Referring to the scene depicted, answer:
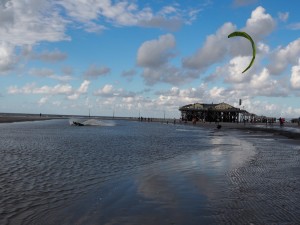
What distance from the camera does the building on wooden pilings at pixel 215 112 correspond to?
4673 inches

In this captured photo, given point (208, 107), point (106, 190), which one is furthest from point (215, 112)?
point (106, 190)

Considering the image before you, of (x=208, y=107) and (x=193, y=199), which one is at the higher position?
(x=208, y=107)

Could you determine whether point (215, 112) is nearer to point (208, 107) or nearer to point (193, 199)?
point (208, 107)

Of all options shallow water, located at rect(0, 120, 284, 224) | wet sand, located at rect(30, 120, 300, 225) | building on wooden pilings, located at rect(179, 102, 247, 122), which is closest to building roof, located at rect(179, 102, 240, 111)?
building on wooden pilings, located at rect(179, 102, 247, 122)

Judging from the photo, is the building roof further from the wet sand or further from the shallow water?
the wet sand

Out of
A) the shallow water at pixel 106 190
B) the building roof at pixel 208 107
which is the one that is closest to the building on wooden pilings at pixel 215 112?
the building roof at pixel 208 107

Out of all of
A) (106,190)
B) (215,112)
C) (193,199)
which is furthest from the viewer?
(215,112)

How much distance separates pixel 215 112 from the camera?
393 feet

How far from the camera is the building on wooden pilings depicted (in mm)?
118688

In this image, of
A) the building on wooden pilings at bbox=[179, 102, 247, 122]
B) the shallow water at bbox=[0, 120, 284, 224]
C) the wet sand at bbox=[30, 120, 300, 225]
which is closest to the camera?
the wet sand at bbox=[30, 120, 300, 225]

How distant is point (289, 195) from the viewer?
10.4 m

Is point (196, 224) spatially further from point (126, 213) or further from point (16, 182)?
point (16, 182)

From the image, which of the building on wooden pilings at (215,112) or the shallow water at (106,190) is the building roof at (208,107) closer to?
the building on wooden pilings at (215,112)

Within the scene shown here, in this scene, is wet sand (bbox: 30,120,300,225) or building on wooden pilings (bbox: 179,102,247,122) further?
building on wooden pilings (bbox: 179,102,247,122)
